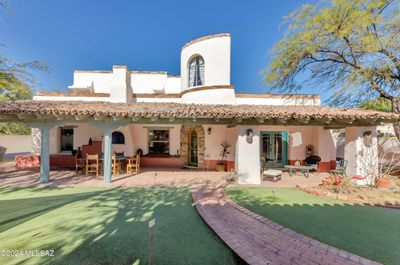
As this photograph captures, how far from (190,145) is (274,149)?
19.6 feet

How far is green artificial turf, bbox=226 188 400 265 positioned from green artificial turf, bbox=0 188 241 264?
220cm

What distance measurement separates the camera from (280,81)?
42.0ft

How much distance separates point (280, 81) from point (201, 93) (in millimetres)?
5798

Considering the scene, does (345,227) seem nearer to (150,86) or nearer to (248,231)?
(248,231)

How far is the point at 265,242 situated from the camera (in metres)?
3.80

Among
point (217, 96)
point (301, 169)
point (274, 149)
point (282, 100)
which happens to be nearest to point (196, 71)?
point (217, 96)

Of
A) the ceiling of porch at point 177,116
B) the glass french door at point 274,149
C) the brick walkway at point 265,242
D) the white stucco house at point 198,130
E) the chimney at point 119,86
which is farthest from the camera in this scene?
the glass french door at point 274,149

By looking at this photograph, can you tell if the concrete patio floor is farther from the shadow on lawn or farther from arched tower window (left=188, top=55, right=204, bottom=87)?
arched tower window (left=188, top=55, right=204, bottom=87)

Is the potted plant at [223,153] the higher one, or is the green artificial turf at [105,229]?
the potted plant at [223,153]

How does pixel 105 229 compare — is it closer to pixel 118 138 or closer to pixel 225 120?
pixel 225 120

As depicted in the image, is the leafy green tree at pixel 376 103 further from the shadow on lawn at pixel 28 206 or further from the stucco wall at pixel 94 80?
the stucco wall at pixel 94 80

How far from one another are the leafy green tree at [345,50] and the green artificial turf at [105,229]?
36.2 ft

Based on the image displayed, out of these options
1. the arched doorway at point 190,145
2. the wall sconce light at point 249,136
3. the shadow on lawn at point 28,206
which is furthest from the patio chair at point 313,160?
the shadow on lawn at point 28,206

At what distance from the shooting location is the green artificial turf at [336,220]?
3740mm
